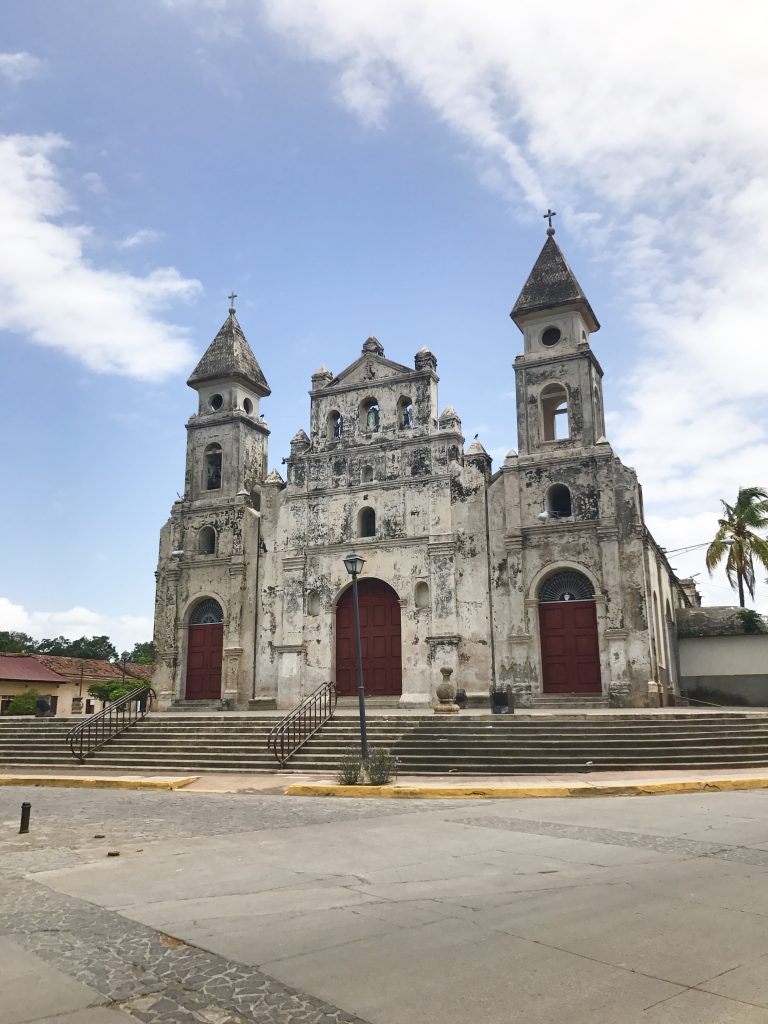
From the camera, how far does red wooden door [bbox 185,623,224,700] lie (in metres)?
28.1

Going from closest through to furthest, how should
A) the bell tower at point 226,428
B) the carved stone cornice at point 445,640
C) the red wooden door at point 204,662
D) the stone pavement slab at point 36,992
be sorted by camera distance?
1. the stone pavement slab at point 36,992
2. the carved stone cornice at point 445,640
3. the red wooden door at point 204,662
4. the bell tower at point 226,428

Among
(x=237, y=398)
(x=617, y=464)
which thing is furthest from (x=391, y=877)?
(x=237, y=398)

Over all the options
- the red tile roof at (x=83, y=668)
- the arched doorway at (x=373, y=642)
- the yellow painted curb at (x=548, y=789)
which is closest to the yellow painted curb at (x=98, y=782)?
the yellow painted curb at (x=548, y=789)

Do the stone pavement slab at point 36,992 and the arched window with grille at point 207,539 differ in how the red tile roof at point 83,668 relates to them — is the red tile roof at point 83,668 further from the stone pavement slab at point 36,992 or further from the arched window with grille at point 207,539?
the stone pavement slab at point 36,992

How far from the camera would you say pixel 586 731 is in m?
17.7

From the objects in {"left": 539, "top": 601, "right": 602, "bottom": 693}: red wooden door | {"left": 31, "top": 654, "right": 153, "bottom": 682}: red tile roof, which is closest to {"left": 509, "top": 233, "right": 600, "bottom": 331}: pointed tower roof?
{"left": 539, "top": 601, "right": 602, "bottom": 693}: red wooden door

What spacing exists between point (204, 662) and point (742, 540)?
23.5 metres

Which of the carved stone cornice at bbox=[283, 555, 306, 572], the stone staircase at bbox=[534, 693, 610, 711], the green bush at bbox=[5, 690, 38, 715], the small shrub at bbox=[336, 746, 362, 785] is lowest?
the small shrub at bbox=[336, 746, 362, 785]

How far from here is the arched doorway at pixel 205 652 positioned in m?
28.2

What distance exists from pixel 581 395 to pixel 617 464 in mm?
2578

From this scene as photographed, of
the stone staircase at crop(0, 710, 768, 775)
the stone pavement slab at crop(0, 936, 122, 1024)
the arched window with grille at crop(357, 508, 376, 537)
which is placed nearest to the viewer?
the stone pavement slab at crop(0, 936, 122, 1024)

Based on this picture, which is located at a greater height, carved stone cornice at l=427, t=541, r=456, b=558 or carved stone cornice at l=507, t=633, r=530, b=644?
carved stone cornice at l=427, t=541, r=456, b=558

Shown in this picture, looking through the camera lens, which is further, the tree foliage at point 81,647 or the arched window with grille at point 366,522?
the tree foliage at point 81,647

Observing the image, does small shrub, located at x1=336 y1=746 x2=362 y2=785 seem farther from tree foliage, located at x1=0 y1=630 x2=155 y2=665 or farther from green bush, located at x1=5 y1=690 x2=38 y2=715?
tree foliage, located at x1=0 y1=630 x2=155 y2=665
